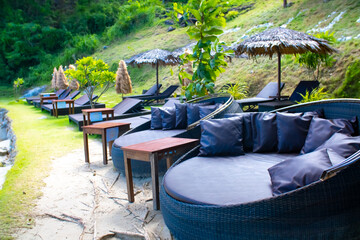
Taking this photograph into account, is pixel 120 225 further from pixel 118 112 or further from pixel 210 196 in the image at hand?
pixel 118 112

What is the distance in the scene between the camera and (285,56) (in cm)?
1093

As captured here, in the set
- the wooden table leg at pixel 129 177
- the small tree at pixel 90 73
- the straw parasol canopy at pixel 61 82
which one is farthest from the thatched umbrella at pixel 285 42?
the straw parasol canopy at pixel 61 82

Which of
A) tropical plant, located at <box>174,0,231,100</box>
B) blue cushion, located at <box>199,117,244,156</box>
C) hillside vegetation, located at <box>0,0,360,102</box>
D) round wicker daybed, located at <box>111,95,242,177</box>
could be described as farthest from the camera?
hillside vegetation, located at <box>0,0,360,102</box>

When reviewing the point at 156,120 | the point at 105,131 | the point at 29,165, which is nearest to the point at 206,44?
the point at 156,120

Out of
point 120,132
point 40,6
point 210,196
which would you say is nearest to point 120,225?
point 210,196

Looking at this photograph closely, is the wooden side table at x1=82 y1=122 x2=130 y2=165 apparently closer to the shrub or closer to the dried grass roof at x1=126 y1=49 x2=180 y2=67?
the shrub

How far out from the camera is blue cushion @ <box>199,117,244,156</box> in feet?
8.99

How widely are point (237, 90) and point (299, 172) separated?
8.19 m

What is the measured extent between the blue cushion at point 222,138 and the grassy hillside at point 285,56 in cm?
632

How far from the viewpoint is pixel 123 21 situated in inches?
1048

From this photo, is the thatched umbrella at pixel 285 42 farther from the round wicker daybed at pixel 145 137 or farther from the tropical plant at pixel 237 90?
the tropical plant at pixel 237 90

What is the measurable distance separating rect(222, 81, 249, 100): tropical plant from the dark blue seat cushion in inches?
263

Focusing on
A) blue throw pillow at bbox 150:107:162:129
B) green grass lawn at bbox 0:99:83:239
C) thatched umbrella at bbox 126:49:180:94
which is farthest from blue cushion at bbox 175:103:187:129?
thatched umbrella at bbox 126:49:180:94

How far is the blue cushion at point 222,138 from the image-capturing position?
108 inches
